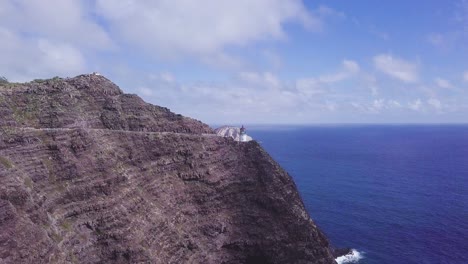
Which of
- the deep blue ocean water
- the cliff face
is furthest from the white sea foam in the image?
the cliff face

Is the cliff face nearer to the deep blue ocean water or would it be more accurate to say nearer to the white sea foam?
the white sea foam

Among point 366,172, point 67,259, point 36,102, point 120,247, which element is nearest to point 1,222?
point 67,259

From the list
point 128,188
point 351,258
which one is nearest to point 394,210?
point 351,258

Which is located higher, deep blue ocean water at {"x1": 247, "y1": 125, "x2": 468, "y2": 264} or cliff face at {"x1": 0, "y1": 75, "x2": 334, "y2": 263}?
cliff face at {"x1": 0, "y1": 75, "x2": 334, "y2": 263}

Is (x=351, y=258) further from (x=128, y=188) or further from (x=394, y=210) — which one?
(x=128, y=188)

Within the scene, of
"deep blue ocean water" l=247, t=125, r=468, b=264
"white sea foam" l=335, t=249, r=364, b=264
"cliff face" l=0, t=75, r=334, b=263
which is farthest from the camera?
"deep blue ocean water" l=247, t=125, r=468, b=264

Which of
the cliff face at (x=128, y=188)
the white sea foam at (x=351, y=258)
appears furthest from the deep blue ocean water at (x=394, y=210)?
the cliff face at (x=128, y=188)

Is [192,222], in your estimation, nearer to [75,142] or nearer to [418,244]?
[75,142]
